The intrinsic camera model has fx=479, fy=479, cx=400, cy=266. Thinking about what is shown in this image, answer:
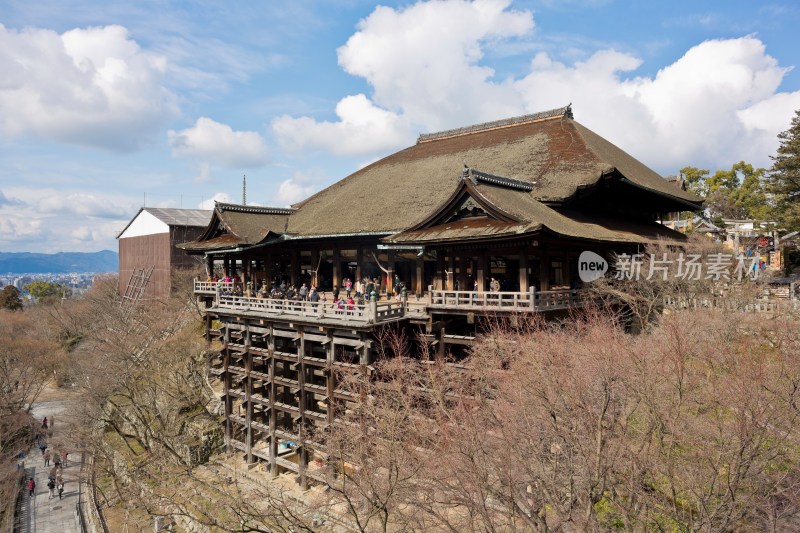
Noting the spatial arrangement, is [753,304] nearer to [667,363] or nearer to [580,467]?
[667,363]

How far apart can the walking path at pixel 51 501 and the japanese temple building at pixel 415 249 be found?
39.3 ft

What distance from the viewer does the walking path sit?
1086 inches

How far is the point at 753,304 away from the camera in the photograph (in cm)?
1908

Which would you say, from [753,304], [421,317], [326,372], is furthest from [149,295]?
[753,304]

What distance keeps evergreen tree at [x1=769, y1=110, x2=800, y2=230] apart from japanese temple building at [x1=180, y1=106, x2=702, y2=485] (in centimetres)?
718

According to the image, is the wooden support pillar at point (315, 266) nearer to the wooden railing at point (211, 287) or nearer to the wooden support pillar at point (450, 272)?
the wooden railing at point (211, 287)

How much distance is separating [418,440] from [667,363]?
8.30m

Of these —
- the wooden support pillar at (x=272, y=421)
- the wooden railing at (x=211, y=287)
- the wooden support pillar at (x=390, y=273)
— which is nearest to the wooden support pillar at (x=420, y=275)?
the wooden support pillar at (x=390, y=273)

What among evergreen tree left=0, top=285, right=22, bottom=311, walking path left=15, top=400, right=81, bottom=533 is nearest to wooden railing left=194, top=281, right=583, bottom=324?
walking path left=15, top=400, right=81, bottom=533

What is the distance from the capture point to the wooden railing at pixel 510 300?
1677 cm

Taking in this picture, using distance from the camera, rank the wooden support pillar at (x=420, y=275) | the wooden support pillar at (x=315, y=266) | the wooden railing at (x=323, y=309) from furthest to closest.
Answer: the wooden support pillar at (x=315, y=266) → the wooden support pillar at (x=420, y=275) → the wooden railing at (x=323, y=309)

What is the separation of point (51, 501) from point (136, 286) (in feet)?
65.2

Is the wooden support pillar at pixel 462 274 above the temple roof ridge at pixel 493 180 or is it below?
below

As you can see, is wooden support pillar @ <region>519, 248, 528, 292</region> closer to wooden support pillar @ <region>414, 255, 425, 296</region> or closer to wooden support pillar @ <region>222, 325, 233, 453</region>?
wooden support pillar @ <region>414, 255, 425, 296</region>
